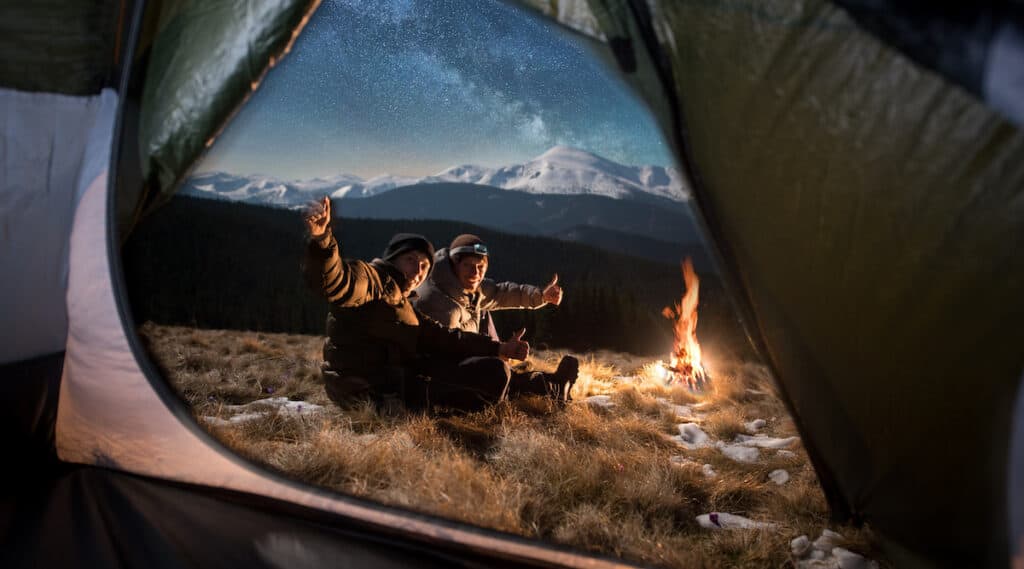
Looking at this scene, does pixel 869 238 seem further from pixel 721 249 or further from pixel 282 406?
pixel 282 406

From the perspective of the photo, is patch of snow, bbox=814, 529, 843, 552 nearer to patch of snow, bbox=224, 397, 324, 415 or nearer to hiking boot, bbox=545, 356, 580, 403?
hiking boot, bbox=545, 356, 580, 403

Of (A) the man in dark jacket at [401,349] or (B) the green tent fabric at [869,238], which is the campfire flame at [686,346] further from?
(B) the green tent fabric at [869,238]

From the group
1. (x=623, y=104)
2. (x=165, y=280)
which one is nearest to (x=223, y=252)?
(x=165, y=280)

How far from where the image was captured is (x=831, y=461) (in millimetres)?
1438

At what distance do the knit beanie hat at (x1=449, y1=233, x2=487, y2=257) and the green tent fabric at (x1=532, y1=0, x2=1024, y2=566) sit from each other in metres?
1.35

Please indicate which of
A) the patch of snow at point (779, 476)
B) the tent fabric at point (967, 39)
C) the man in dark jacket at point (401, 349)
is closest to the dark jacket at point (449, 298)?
the man in dark jacket at point (401, 349)

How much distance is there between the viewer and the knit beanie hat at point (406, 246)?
2.41 metres

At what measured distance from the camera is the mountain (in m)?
2.43

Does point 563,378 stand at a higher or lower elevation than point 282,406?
higher

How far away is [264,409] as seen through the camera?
224cm

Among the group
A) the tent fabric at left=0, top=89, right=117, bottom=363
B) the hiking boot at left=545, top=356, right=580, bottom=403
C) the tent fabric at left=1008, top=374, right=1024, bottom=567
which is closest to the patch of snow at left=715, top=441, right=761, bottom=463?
the hiking boot at left=545, top=356, right=580, bottom=403

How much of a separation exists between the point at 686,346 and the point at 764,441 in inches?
27.0

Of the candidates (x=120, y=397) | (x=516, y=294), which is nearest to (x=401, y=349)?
(x=516, y=294)

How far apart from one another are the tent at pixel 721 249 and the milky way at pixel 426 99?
549 millimetres
